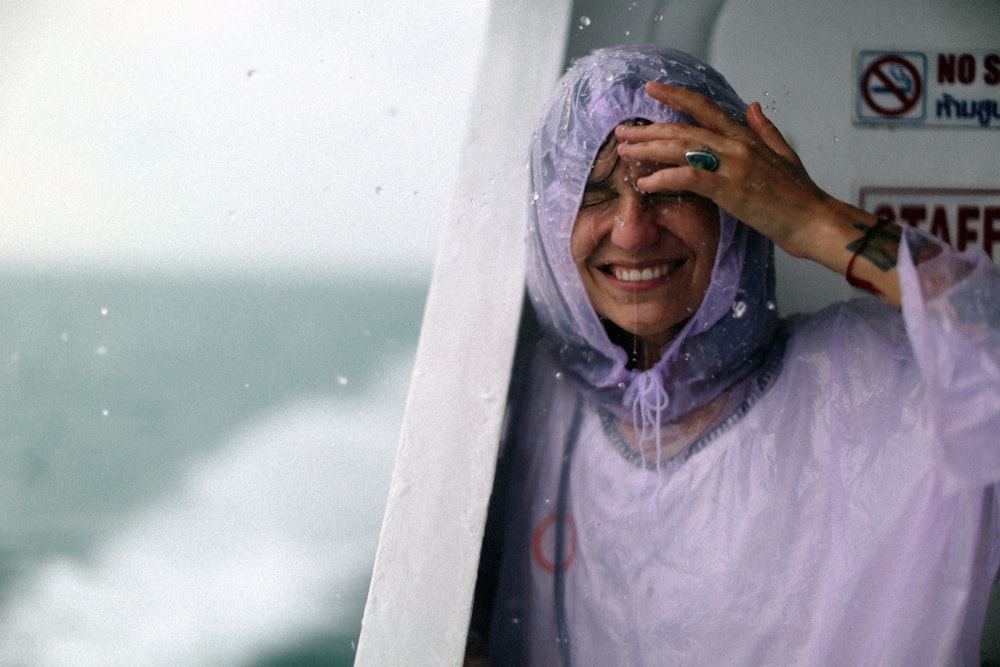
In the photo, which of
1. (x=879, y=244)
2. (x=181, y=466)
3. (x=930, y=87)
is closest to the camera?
(x=879, y=244)

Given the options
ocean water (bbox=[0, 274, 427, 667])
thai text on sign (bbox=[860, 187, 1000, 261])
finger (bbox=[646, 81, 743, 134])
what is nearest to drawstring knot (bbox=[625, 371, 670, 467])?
finger (bbox=[646, 81, 743, 134])

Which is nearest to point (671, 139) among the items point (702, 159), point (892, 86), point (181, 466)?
point (702, 159)

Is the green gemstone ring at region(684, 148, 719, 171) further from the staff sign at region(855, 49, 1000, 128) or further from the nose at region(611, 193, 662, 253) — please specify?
the staff sign at region(855, 49, 1000, 128)

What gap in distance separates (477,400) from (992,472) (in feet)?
1.26

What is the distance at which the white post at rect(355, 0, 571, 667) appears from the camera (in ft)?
2.20

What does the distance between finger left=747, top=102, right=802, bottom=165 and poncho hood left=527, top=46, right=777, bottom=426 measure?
1.5 inches

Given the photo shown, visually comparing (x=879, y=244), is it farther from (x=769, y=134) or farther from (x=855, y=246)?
(x=769, y=134)

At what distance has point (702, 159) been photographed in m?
0.61

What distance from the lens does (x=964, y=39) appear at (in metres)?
0.88

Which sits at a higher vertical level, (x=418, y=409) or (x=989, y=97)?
(x=989, y=97)

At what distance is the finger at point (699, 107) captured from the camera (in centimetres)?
61

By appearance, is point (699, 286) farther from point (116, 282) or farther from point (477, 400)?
point (116, 282)

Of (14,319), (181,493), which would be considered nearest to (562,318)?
(181,493)

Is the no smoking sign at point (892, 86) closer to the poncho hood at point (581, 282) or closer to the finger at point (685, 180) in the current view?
the poncho hood at point (581, 282)
